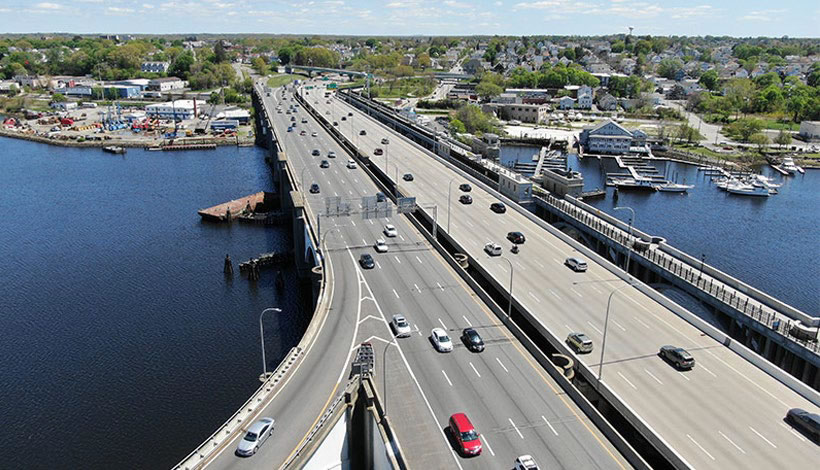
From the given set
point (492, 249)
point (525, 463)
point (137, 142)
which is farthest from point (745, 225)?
point (137, 142)

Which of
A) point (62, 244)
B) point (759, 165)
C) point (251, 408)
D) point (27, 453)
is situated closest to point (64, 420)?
point (27, 453)

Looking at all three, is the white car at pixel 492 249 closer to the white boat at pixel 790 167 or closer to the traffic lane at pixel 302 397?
the traffic lane at pixel 302 397

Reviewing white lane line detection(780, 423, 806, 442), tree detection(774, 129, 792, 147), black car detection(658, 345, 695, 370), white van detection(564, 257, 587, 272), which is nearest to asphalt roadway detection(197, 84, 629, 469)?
black car detection(658, 345, 695, 370)

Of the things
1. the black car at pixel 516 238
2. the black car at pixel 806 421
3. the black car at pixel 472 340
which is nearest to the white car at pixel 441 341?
the black car at pixel 472 340

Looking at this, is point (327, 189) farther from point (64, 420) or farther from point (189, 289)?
point (64, 420)

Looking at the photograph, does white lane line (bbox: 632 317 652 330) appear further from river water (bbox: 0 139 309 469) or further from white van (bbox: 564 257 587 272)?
river water (bbox: 0 139 309 469)
